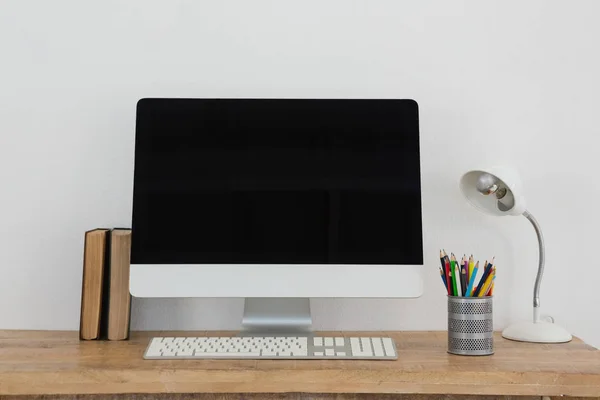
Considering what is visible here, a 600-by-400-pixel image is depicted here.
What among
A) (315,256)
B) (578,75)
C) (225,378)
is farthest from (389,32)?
(225,378)

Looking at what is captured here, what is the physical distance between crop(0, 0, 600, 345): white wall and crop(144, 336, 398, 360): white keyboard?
0.29 metres

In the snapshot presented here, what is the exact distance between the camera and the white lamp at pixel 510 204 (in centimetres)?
149

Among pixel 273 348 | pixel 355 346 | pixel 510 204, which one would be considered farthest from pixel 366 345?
pixel 510 204

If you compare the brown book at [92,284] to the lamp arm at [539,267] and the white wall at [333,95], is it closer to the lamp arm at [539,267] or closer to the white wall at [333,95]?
the white wall at [333,95]

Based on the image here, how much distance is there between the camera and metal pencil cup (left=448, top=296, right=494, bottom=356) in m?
1.35

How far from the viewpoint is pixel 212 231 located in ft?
4.80

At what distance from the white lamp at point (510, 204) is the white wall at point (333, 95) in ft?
0.34

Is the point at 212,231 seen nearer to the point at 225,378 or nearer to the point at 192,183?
the point at 192,183

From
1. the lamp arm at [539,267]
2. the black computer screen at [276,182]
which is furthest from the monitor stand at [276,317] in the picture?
the lamp arm at [539,267]

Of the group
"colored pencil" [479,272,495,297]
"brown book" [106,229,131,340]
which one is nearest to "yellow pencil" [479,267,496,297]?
"colored pencil" [479,272,495,297]

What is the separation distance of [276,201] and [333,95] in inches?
14.2

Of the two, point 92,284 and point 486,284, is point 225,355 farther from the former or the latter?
point 486,284

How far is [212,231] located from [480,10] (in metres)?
0.87

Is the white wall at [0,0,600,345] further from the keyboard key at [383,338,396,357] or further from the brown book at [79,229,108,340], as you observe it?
the keyboard key at [383,338,396,357]
